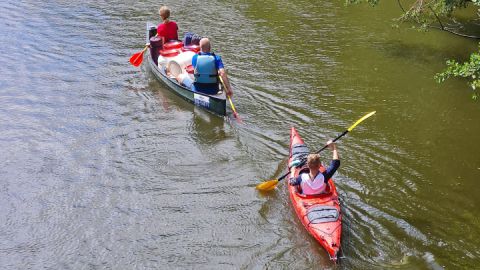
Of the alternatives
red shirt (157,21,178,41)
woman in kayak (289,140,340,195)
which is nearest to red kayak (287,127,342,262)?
woman in kayak (289,140,340,195)

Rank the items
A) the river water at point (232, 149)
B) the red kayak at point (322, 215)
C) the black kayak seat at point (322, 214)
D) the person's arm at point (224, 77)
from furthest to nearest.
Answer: the person's arm at point (224, 77) → the river water at point (232, 149) → the black kayak seat at point (322, 214) → the red kayak at point (322, 215)

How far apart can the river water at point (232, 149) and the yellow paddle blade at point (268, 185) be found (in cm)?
19

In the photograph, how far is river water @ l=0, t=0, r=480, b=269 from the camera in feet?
25.5

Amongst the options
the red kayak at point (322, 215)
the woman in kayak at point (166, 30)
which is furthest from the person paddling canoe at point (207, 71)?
the red kayak at point (322, 215)

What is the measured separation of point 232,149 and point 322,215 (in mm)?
3202

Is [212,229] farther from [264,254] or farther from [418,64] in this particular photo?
[418,64]

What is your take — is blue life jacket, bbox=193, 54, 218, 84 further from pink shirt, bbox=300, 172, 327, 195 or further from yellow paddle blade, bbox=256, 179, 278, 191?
pink shirt, bbox=300, 172, 327, 195

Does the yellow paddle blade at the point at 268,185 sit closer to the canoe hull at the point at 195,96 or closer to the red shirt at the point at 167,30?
the canoe hull at the point at 195,96

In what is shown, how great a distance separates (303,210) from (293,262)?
2.98 ft

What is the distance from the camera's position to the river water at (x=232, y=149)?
7770mm

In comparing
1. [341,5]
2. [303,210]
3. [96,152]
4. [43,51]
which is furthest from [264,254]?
[341,5]

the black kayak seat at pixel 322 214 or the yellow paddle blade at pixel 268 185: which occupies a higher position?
the black kayak seat at pixel 322 214

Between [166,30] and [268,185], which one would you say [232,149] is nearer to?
[268,185]

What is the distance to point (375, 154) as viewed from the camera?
10.1 meters
